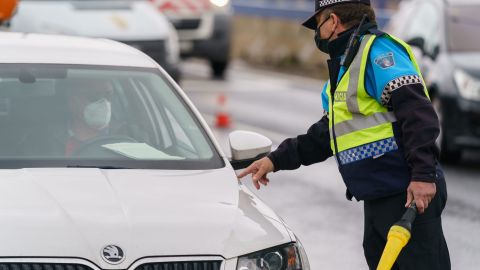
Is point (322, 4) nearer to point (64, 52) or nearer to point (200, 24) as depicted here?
point (64, 52)

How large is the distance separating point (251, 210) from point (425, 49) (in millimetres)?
7998

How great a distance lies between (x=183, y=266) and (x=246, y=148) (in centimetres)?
132

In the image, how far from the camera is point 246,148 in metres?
5.85

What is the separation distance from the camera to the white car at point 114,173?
15.2ft

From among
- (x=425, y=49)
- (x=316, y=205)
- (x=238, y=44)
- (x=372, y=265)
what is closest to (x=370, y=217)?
(x=372, y=265)

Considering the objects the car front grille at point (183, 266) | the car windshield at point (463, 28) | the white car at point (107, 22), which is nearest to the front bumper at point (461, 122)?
the car windshield at point (463, 28)

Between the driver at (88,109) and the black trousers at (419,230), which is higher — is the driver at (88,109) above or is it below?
above

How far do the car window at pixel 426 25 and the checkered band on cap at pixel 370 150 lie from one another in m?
7.78

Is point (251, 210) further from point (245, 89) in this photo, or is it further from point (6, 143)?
point (245, 89)

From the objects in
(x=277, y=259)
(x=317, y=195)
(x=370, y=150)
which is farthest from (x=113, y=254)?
(x=317, y=195)

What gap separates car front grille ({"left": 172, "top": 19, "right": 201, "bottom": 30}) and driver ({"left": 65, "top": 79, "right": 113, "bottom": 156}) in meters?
14.5

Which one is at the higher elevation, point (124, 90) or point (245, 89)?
point (124, 90)

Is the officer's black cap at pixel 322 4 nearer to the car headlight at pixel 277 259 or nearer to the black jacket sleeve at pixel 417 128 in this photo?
the black jacket sleeve at pixel 417 128

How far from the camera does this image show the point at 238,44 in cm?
2836
